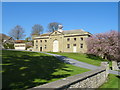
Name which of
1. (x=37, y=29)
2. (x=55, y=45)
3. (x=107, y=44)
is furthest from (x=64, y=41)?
(x=37, y=29)

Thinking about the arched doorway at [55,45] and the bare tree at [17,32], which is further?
the bare tree at [17,32]

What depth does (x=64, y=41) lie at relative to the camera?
4244 centimetres

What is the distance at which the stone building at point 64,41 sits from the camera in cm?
3928

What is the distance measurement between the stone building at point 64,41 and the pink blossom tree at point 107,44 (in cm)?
798

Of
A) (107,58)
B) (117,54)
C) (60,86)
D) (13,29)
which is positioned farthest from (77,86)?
(13,29)

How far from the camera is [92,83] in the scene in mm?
8297

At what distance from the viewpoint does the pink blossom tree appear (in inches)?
1052

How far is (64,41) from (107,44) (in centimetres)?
1746

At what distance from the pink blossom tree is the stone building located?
314 inches

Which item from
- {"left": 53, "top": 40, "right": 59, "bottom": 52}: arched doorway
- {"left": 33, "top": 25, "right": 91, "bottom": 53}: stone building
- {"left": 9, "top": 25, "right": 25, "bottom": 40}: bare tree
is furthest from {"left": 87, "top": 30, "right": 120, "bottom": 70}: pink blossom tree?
{"left": 9, "top": 25, "right": 25, "bottom": 40}: bare tree

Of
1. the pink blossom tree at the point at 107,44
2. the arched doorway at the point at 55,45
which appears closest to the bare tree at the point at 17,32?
the arched doorway at the point at 55,45

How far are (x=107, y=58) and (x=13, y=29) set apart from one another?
43.3 metres

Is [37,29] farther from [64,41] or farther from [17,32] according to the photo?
[64,41]

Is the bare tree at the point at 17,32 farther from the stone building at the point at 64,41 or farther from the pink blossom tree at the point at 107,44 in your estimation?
the pink blossom tree at the point at 107,44
